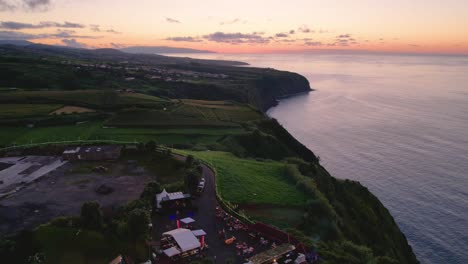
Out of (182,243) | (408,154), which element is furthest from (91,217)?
(408,154)

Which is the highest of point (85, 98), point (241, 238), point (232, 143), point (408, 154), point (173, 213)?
point (85, 98)

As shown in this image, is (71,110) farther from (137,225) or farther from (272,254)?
(272,254)

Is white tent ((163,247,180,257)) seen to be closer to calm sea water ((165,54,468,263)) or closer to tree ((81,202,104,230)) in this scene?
tree ((81,202,104,230))

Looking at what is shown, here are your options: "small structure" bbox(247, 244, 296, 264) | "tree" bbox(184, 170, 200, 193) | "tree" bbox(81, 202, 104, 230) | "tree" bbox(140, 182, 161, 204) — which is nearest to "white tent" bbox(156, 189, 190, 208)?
"tree" bbox(140, 182, 161, 204)

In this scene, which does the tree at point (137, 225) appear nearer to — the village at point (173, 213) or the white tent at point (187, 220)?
the village at point (173, 213)

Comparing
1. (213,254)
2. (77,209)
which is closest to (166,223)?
(213,254)

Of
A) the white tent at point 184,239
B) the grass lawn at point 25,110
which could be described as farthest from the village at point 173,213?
the grass lawn at point 25,110

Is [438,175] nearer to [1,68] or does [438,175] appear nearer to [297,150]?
[297,150]
